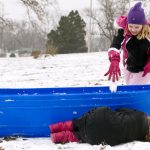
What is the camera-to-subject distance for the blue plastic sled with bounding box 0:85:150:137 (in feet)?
13.1

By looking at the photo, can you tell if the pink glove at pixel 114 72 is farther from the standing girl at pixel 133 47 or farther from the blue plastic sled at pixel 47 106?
the blue plastic sled at pixel 47 106

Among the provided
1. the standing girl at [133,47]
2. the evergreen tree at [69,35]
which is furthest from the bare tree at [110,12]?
the standing girl at [133,47]

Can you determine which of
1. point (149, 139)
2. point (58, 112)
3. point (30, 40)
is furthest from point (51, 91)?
point (30, 40)

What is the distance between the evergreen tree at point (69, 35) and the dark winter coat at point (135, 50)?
32.3m

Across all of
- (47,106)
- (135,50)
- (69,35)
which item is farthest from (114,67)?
(69,35)

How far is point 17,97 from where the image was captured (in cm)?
400

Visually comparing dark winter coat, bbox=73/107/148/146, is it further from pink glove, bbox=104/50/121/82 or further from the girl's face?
the girl's face

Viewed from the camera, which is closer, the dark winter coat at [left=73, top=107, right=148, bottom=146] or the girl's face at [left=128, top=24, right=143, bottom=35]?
the dark winter coat at [left=73, top=107, right=148, bottom=146]

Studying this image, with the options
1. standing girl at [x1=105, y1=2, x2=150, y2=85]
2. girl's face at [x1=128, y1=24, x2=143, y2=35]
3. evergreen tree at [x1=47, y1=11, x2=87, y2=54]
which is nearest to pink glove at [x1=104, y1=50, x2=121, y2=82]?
standing girl at [x1=105, y1=2, x2=150, y2=85]

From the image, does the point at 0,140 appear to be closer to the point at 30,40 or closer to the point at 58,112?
the point at 58,112

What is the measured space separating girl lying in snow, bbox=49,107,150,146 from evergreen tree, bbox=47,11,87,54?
109 feet

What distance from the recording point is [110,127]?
361 centimetres

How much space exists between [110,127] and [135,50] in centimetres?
119

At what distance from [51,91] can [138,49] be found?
1.10 metres
